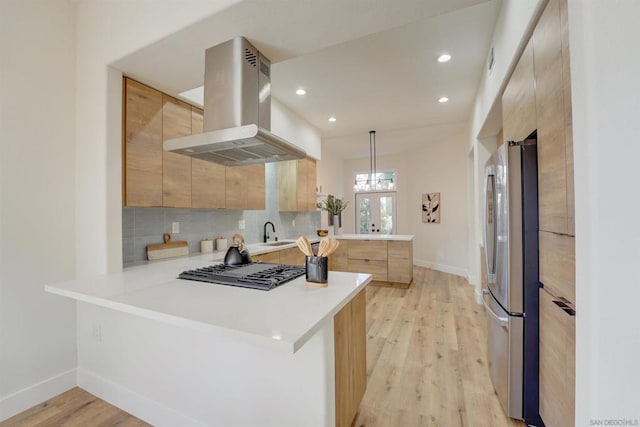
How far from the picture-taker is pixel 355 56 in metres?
2.83

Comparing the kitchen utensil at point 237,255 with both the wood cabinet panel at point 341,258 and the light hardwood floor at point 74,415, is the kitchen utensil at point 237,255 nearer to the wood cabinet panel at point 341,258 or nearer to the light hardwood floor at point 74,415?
the light hardwood floor at point 74,415

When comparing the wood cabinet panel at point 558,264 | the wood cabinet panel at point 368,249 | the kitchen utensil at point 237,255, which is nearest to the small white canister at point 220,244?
the kitchen utensil at point 237,255

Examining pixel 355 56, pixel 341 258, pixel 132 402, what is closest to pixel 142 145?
pixel 132 402

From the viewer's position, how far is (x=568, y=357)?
1.13m

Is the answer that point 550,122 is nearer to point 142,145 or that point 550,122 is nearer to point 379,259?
point 142,145

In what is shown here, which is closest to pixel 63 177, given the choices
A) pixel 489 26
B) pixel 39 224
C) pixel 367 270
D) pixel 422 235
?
pixel 39 224

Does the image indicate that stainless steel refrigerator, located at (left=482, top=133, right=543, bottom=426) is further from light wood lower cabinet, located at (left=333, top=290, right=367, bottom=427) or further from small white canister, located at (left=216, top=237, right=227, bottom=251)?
small white canister, located at (left=216, top=237, right=227, bottom=251)

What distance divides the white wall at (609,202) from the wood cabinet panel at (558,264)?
0.45 metres

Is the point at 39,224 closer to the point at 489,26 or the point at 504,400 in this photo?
the point at 504,400

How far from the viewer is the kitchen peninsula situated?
3.34 ft

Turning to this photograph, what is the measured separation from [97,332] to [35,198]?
41.1 inches

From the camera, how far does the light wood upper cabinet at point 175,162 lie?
85.1 inches

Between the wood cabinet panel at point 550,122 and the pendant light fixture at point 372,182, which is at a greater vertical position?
the pendant light fixture at point 372,182

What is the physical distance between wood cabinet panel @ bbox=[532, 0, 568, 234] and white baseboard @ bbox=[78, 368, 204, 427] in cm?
223
